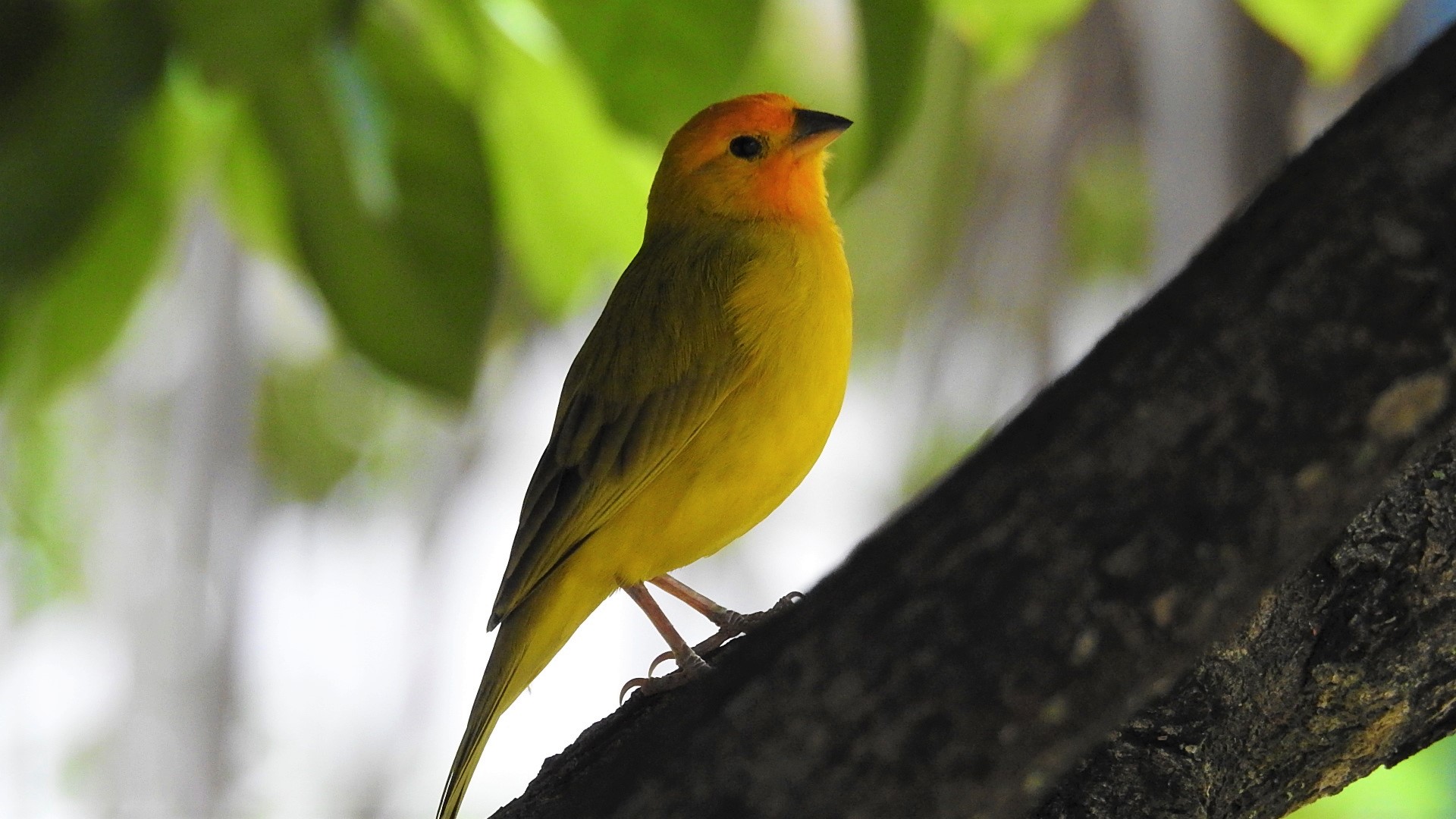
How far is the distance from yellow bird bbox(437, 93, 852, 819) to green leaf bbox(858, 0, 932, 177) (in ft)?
2.75

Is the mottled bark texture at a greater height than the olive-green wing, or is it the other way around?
the olive-green wing

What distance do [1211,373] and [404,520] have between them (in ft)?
25.7

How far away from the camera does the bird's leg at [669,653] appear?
281 cm

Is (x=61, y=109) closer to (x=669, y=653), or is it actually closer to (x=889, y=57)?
(x=889, y=57)

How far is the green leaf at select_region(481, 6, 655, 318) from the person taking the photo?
9.04 feet

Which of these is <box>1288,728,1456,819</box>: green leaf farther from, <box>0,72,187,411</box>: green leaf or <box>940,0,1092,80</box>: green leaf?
<box>0,72,187,411</box>: green leaf

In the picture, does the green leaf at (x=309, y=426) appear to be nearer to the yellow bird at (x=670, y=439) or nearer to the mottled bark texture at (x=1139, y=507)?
the yellow bird at (x=670, y=439)

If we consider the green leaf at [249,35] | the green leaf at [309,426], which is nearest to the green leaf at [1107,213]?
the green leaf at [309,426]

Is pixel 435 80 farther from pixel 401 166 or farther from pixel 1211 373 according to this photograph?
pixel 1211 373

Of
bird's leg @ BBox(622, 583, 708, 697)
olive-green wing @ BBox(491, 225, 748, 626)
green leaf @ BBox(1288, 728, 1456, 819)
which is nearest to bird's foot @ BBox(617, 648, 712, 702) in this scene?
bird's leg @ BBox(622, 583, 708, 697)

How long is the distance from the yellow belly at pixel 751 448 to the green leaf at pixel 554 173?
399 mm

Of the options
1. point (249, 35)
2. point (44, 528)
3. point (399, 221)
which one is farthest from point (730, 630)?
point (44, 528)

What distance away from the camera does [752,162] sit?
377cm

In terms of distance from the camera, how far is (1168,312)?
1.46 m
